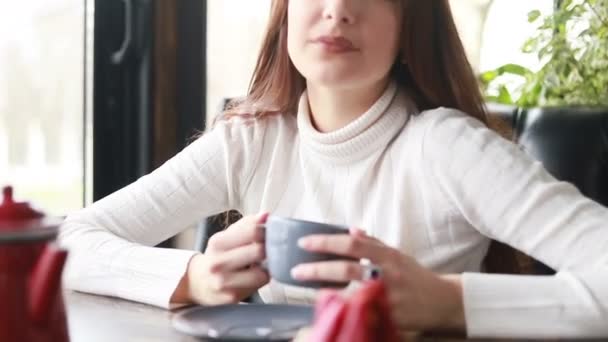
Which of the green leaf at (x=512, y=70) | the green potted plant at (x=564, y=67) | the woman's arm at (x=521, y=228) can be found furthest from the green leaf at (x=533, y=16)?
the woman's arm at (x=521, y=228)

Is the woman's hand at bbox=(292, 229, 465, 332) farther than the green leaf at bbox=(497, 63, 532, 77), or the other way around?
the green leaf at bbox=(497, 63, 532, 77)

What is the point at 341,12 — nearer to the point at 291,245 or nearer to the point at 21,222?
the point at 291,245

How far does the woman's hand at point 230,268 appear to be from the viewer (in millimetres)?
1049

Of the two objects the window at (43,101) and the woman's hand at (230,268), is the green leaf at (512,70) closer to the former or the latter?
the window at (43,101)

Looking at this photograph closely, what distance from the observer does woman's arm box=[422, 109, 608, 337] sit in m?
1.01

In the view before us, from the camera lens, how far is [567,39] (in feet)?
7.79

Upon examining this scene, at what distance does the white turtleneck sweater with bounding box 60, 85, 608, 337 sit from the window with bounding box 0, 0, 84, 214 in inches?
31.0

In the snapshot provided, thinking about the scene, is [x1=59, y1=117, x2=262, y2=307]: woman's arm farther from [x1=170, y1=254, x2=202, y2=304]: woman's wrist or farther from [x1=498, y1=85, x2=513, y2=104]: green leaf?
[x1=498, y1=85, x2=513, y2=104]: green leaf

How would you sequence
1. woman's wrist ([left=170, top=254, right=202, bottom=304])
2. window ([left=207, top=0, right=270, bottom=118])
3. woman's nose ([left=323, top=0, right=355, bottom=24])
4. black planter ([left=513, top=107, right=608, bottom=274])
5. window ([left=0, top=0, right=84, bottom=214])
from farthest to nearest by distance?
window ([left=207, top=0, right=270, bottom=118]), window ([left=0, top=0, right=84, bottom=214]), black planter ([left=513, top=107, right=608, bottom=274]), woman's nose ([left=323, top=0, right=355, bottom=24]), woman's wrist ([left=170, top=254, right=202, bottom=304])

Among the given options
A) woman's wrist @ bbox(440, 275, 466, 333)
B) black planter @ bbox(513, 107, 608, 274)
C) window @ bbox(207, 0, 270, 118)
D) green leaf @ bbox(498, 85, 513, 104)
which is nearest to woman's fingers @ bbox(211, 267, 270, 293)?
woman's wrist @ bbox(440, 275, 466, 333)

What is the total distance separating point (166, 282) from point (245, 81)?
5.07 feet

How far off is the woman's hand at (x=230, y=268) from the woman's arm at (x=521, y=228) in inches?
10.0

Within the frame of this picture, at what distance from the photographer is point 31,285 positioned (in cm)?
72

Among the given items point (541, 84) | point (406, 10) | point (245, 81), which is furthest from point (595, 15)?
point (406, 10)
